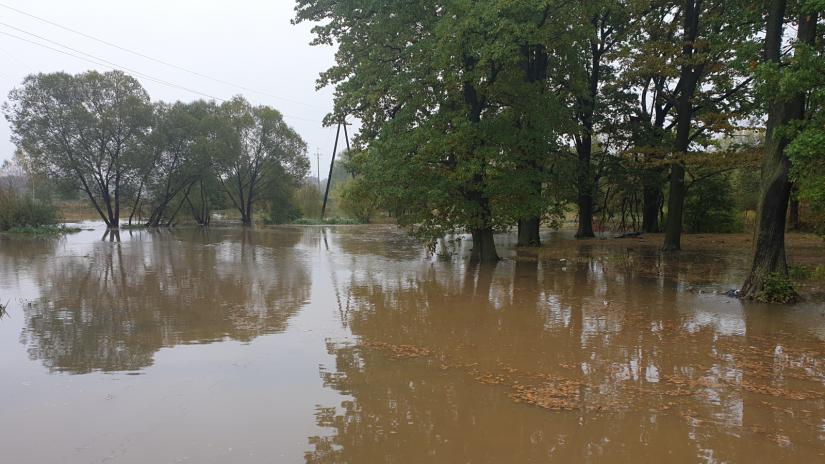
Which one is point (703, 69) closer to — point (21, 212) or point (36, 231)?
point (36, 231)

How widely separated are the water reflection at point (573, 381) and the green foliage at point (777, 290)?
0.70 m

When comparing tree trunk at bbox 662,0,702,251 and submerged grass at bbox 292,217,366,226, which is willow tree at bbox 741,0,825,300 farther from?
submerged grass at bbox 292,217,366,226

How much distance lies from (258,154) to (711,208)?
46826 mm

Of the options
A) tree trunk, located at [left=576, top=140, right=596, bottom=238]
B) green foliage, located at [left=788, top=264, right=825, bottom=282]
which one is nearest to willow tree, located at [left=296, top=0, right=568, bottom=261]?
green foliage, located at [left=788, top=264, right=825, bottom=282]

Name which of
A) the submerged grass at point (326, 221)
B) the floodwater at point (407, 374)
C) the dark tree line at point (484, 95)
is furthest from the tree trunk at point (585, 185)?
the submerged grass at point (326, 221)

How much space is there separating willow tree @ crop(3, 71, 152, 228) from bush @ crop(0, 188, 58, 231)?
2.80m

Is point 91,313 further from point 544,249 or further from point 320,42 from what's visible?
point 544,249

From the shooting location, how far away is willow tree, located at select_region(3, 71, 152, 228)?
3888 centimetres

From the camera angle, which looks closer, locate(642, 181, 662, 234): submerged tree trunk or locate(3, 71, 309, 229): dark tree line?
locate(642, 181, 662, 234): submerged tree trunk

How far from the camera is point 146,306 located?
37.4 ft

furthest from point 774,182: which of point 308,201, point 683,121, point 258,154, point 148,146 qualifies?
point 308,201

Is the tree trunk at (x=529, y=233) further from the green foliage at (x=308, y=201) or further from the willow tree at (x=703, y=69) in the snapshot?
the green foliage at (x=308, y=201)

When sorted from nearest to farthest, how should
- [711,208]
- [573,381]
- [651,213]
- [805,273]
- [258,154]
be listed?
[573,381] → [805,273] → [711,208] → [651,213] → [258,154]

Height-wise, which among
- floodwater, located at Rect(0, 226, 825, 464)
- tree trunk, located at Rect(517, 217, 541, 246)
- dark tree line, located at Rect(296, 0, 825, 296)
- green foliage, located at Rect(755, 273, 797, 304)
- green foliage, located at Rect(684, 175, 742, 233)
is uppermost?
dark tree line, located at Rect(296, 0, 825, 296)
